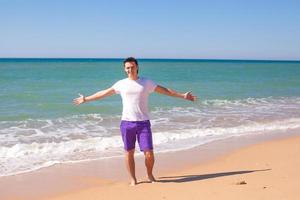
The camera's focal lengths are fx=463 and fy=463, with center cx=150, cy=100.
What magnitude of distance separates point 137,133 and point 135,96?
1.60 feet

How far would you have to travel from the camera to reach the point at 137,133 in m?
5.87

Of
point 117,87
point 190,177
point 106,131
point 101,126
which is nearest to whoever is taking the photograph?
point 117,87

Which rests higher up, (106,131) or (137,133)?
(137,133)

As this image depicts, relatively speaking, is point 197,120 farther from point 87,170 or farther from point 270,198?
point 270,198

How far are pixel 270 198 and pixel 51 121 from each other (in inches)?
363

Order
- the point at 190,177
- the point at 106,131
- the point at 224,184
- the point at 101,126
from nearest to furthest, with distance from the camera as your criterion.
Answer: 1. the point at 224,184
2. the point at 190,177
3. the point at 106,131
4. the point at 101,126

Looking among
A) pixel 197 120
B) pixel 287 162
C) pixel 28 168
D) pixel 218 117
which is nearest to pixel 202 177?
pixel 287 162

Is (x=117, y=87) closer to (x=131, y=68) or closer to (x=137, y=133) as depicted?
(x=131, y=68)

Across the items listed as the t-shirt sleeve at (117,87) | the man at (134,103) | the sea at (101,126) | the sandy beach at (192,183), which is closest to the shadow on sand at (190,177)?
the sandy beach at (192,183)

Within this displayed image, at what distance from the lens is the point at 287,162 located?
7109 millimetres

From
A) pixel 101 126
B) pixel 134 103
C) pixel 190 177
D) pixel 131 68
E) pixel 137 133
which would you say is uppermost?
pixel 131 68

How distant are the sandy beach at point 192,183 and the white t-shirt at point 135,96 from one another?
91 centimetres

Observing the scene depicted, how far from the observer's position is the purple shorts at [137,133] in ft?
19.0

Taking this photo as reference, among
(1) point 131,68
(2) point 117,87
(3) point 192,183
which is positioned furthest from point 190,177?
(1) point 131,68
